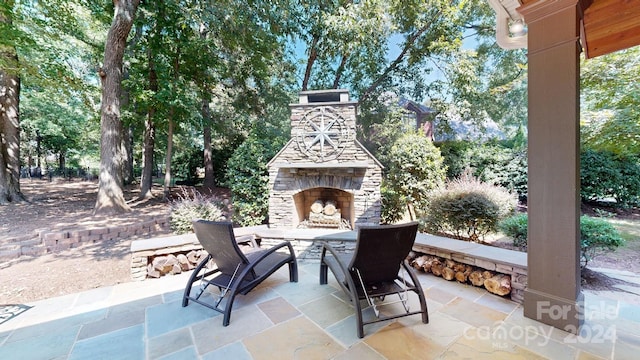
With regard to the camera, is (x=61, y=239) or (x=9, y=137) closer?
(x=61, y=239)

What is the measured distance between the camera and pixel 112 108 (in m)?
6.34

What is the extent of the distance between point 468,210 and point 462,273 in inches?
58.4

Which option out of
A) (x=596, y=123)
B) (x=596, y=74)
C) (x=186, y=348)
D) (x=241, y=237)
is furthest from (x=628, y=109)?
(x=186, y=348)

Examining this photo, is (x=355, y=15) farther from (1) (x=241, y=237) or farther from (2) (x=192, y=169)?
(2) (x=192, y=169)

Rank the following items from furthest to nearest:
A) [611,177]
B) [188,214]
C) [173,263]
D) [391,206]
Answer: [611,177] < [391,206] < [188,214] < [173,263]

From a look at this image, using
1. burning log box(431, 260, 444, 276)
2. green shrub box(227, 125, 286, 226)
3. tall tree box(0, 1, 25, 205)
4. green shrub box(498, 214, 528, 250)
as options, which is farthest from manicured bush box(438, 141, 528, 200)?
tall tree box(0, 1, 25, 205)

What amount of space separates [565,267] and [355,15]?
7.36 meters

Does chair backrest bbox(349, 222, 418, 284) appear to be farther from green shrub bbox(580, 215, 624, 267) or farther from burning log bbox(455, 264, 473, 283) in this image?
green shrub bbox(580, 215, 624, 267)

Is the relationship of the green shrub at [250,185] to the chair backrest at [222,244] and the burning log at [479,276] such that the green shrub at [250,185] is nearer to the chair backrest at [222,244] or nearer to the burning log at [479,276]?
the chair backrest at [222,244]

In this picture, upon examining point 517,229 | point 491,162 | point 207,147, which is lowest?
point 517,229

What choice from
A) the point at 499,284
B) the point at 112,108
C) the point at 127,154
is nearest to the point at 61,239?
the point at 112,108

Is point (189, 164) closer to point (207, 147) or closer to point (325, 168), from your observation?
point (207, 147)

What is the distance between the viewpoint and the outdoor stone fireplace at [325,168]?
4.88 metres

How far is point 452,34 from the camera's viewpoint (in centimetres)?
764
